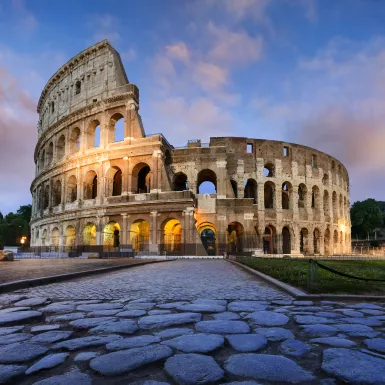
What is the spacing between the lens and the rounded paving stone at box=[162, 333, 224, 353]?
2.48 metres

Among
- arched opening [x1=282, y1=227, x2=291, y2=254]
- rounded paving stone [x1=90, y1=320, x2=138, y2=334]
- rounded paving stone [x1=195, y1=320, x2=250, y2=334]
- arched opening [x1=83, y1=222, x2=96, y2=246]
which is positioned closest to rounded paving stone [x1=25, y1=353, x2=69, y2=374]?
rounded paving stone [x1=90, y1=320, x2=138, y2=334]

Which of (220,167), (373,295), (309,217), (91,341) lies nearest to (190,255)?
(220,167)

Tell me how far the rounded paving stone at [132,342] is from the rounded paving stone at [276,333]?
97cm

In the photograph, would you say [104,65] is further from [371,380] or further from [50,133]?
[371,380]

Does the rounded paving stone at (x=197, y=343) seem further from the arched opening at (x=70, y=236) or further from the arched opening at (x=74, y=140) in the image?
the arched opening at (x=74, y=140)

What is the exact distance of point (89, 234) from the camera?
→ 32281 mm

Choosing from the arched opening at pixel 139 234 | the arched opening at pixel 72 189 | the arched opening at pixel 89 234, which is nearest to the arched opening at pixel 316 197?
the arched opening at pixel 139 234

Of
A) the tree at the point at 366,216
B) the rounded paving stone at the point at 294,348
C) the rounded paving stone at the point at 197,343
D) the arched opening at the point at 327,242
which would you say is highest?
the tree at the point at 366,216

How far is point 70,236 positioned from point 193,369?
113 ft

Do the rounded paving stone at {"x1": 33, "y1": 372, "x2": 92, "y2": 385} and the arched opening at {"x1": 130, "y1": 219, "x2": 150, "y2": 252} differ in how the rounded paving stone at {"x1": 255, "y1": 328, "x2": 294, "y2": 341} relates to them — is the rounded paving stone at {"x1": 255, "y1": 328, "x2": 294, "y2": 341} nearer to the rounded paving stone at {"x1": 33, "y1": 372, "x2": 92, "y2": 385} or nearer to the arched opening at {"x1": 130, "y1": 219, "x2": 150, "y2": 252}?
the rounded paving stone at {"x1": 33, "y1": 372, "x2": 92, "y2": 385}

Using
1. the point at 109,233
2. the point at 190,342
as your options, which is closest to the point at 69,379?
the point at 190,342

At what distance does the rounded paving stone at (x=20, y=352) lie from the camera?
225 cm

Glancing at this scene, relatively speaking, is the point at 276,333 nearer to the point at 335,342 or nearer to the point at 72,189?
the point at 335,342

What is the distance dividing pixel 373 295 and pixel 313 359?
3.52 meters
